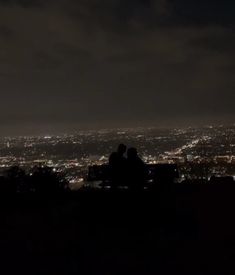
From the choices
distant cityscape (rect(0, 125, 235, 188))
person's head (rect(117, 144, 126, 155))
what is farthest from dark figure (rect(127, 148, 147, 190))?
distant cityscape (rect(0, 125, 235, 188))

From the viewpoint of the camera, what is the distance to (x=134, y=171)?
296 inches

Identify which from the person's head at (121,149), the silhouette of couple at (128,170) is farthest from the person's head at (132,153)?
the person's head at (121,149)

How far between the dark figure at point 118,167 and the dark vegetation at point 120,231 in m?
0.18

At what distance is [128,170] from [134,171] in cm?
12

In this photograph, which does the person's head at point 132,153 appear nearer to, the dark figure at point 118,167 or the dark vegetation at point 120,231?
the dark figure at point 118,167

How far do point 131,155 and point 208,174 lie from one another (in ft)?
14.0

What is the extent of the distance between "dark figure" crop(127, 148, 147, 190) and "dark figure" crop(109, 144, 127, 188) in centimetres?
10

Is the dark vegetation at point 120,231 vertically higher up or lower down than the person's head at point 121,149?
lower down

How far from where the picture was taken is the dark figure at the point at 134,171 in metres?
7.48

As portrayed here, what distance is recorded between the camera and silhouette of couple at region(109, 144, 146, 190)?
24.6ft

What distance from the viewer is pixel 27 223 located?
7.56 meters

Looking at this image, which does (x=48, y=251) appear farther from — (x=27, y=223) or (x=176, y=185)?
(x=176, y=185)

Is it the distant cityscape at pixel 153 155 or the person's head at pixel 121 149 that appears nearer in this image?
the person's head at pixel 121 149

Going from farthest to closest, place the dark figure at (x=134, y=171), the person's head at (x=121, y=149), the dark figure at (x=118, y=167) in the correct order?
the person's head at (x=121, y=149) < the dark figure at (x=118, y=167) < the dark figure at (x=134, y=171)
